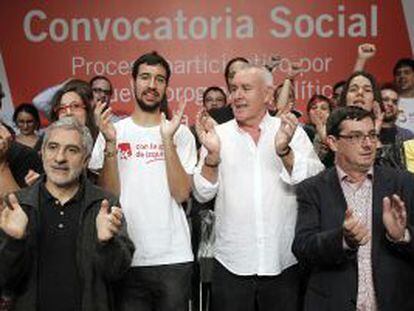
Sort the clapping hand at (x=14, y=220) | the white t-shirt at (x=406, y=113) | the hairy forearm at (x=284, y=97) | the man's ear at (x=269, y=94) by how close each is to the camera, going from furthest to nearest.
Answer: the white t-shirt at (x=406, y=113), the hairy forearm at (x=284, y=97), the man's ear at (x=269, y=94), the clapping hand at (x=14, y=220)

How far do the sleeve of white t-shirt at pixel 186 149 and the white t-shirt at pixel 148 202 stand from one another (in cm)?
6

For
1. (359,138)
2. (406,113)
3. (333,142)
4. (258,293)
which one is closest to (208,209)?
(258,293)

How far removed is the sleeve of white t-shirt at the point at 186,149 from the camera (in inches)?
154

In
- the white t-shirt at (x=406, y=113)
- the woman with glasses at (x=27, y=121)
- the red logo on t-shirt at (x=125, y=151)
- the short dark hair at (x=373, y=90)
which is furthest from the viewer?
the woman with glasses at (x=27, y=121)

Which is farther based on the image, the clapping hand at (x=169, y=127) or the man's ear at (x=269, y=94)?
the man's ear at (x=269, y=94)

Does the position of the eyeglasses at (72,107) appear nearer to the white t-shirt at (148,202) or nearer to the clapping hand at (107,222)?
the white t-shirt at (148,202)

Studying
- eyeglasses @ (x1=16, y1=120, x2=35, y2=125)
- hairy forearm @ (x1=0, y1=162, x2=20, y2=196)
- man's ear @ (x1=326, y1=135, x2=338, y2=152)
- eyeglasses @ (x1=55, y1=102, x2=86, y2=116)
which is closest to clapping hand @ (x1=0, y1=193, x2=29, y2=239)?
hairy forearm @ (x1=0, y1=162, x2=20, y2=196)

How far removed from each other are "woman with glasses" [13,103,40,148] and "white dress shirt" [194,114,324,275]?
2.96 metres

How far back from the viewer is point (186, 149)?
12.9 ft

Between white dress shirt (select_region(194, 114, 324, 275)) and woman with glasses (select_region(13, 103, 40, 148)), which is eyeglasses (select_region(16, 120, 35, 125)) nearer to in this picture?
woman with glasses (select_region(13, 103, 40, 148))

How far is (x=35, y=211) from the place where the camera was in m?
3.27

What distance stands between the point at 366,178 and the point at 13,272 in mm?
1519


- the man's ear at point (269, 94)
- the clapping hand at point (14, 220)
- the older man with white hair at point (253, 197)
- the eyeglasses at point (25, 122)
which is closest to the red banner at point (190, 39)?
the eyeglasses at point (25, 122)

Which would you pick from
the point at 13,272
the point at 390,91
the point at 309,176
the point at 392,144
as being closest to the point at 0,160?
the point at 13,272
